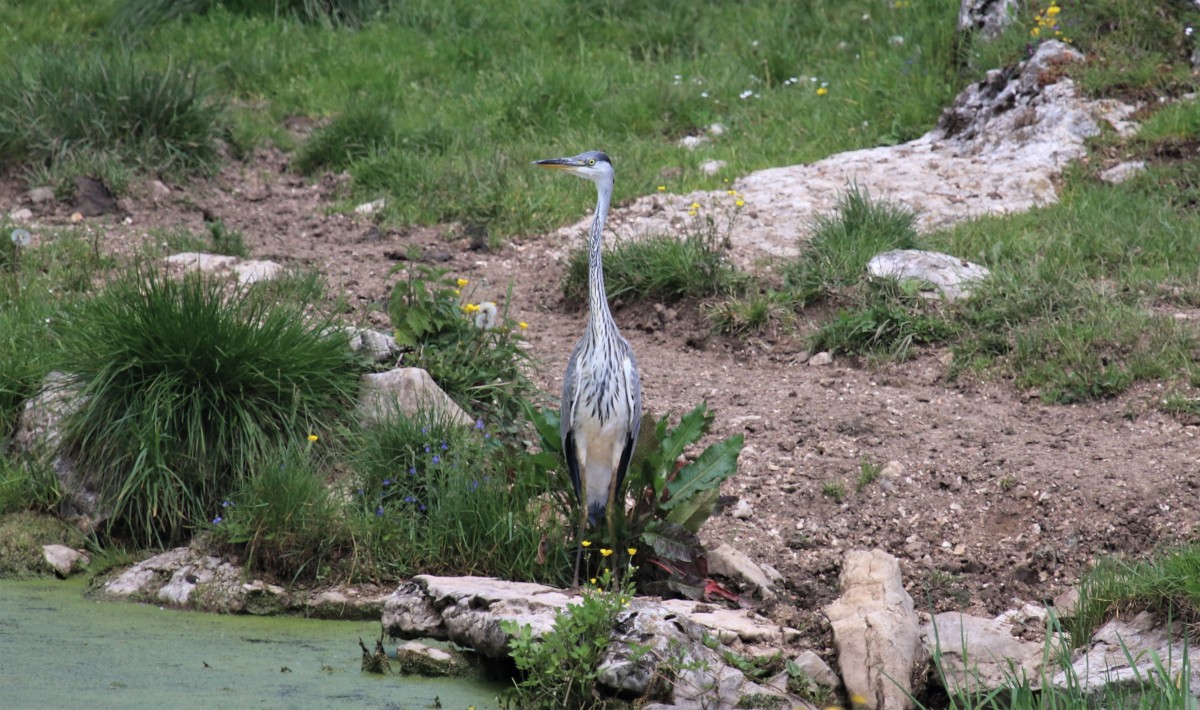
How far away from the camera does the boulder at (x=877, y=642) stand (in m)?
4.09

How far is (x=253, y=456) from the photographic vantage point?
5.39m

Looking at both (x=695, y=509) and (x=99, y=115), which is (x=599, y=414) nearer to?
(x=695, y=509)

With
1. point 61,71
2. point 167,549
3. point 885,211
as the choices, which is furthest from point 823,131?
point 167,549

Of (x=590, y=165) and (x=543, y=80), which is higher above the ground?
(x=590, y=165)

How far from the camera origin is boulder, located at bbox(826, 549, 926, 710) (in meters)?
4.09

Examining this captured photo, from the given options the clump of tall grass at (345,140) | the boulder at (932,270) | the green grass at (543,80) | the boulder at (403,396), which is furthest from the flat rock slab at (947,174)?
the boulder at (403,396)

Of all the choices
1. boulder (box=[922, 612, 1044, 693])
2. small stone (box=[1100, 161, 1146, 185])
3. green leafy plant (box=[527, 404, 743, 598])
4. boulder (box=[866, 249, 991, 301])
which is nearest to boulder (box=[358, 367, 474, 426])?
green leafy plant (box=[527, 404, 743, 598])

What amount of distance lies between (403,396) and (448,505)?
855mm

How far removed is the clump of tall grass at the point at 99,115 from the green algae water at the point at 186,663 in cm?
447

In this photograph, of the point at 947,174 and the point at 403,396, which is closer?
the point at 403,396

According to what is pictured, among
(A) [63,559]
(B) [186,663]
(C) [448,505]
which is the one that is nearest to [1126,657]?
(C) [448,505]

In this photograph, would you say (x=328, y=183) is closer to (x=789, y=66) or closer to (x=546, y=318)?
(x=546, y=318)

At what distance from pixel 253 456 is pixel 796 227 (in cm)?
381

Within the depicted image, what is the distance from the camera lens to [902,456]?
19.0ft
